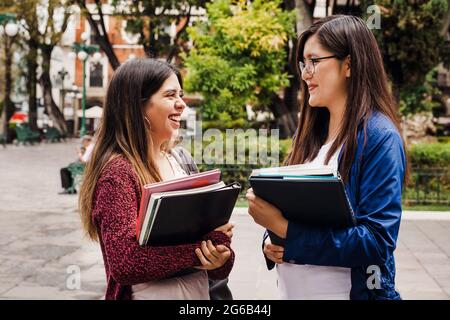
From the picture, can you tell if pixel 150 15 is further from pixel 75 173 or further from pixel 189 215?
pixel 189 215

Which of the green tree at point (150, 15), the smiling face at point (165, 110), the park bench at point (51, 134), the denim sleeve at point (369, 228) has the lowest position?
the park bench at point (51, 134)

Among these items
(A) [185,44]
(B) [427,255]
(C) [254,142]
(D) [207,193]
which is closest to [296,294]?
(D) [207,193]

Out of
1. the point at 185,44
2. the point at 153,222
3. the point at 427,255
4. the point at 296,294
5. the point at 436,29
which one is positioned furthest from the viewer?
the point at 185,44

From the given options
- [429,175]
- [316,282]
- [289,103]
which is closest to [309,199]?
[316,282]

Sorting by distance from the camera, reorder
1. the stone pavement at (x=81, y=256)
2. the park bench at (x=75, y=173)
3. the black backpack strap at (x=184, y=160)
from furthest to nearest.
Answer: the park bench at (x=75, y=173) → the stone pavement at (x=81, y=256) → the black backpack strap at (x=184, y=160)

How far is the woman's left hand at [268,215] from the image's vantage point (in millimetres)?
2023

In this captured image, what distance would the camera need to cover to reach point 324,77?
7.27 ft

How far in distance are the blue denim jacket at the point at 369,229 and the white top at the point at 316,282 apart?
A: 43mm

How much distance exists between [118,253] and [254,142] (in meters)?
9.91

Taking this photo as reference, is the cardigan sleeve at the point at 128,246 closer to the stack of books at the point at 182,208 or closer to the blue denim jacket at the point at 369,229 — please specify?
the stack of books at the point at 182,208

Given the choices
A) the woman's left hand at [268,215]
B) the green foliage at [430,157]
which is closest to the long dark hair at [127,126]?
the woman's left hand at [268,215]

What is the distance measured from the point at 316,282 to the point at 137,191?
0.65 metres
